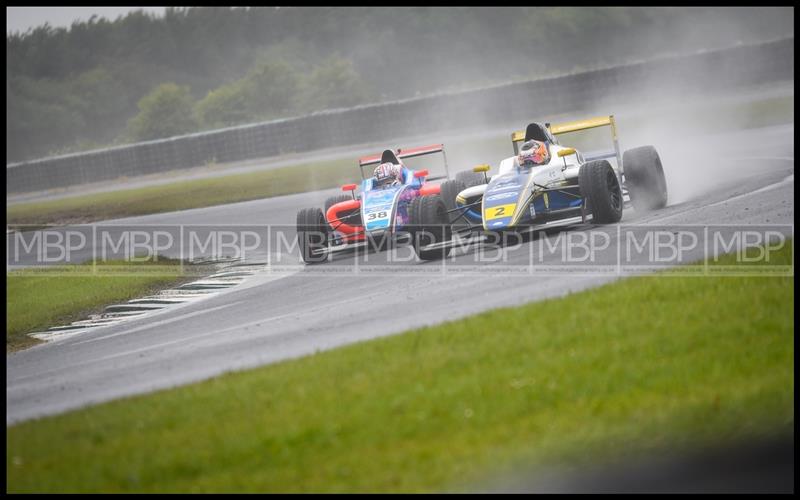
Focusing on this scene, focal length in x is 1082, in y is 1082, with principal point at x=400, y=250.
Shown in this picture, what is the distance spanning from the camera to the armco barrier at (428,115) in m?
38.2

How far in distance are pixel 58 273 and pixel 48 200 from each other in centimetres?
2082

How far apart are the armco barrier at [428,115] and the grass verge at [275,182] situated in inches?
115

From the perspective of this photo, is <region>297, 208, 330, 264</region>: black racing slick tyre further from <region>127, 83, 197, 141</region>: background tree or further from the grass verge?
<region>127, 83, 197, 141</region>: background tree

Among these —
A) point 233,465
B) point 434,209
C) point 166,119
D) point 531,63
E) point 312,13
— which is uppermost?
point 312,13

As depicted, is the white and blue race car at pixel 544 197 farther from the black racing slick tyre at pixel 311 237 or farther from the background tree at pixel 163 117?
the background tree at pixel 163 117

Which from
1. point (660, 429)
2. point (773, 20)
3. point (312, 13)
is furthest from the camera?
point (312, 13)

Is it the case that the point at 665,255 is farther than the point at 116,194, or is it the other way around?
the point at 116,194

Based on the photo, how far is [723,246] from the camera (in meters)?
11.8

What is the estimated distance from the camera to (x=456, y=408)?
7035 millimetres

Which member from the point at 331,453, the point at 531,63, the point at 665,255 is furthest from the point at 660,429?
the point at 531,63

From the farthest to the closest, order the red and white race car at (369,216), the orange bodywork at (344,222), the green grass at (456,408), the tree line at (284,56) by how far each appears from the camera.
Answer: the tree line at (284,56), the orange bodywork at (344,222), the red and white race car at (369,216), the green grass at (456,408)

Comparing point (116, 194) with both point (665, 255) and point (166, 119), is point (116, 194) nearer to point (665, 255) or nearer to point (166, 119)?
point (166, 119)

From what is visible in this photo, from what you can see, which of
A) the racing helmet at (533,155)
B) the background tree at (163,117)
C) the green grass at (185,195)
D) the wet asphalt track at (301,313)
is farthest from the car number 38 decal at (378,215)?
the background tree at (163,117)

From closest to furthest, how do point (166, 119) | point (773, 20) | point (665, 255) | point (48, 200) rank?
1. point (665, 255)
2. point (48, 200)
3. point (166, 119)
4. point (773, 20)
